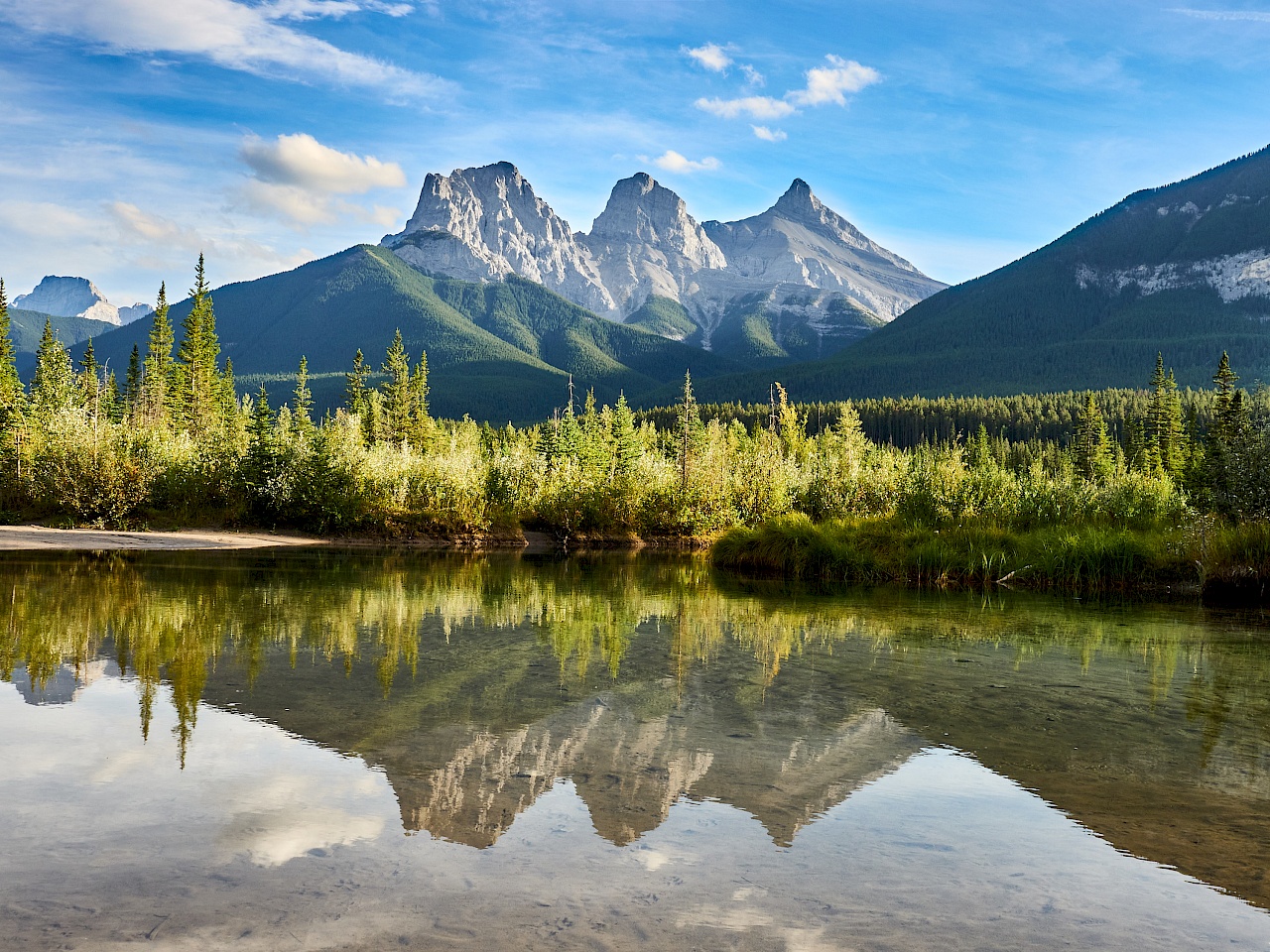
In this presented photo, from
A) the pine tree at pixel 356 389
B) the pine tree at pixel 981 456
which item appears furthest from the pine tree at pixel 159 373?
the pine tree at pixel 981 456

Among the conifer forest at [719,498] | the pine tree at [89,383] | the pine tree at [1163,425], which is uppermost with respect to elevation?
the pine tree at [89,383]

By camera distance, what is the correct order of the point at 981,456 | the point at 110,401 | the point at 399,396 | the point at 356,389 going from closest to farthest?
the point at 981,456, the point at 110,401, the point at 399,396, the point at 356,389

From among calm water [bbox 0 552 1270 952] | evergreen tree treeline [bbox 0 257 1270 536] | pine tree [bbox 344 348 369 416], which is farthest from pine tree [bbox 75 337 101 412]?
calm water [bbox 0 552 1270 952]

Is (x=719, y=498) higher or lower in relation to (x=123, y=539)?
higher

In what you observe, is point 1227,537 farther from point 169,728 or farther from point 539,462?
point 539,462

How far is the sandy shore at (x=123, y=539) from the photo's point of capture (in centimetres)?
2569

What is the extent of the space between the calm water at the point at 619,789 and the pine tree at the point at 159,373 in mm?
58728

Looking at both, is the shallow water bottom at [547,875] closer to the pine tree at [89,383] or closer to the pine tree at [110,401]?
the pine tree at [89,383]

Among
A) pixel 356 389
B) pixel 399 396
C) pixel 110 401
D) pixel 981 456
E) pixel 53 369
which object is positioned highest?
pixel 53 369

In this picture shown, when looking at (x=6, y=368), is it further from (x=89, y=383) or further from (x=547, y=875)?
(x=547, y=875)

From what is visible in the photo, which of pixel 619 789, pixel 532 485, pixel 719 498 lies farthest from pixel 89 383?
pixel 619 789

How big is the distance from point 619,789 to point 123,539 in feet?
88.2

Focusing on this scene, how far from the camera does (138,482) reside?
32906 millimetres

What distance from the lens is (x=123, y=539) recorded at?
2780 centimetres
